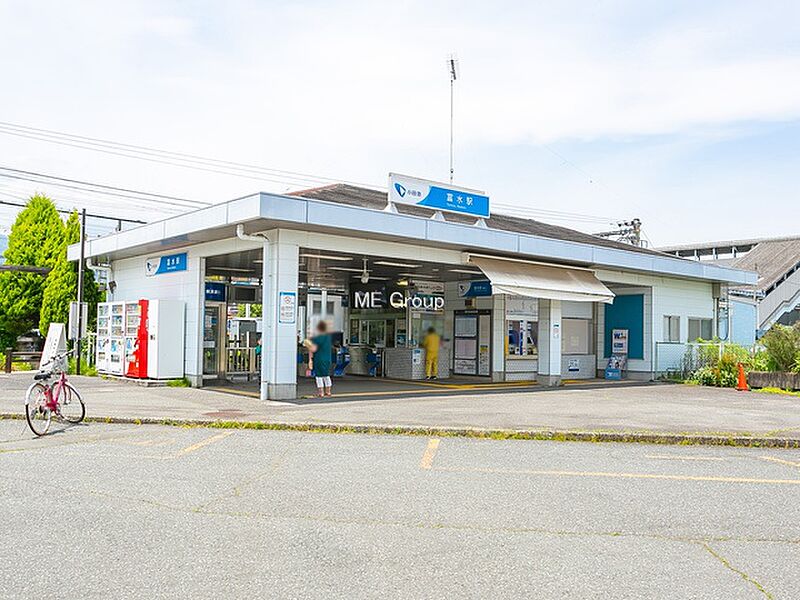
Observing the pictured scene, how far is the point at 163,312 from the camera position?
18578mm

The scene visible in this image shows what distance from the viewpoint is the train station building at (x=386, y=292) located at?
52.0ft

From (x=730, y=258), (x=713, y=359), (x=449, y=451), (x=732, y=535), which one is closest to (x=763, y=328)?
(x=730, y=258)

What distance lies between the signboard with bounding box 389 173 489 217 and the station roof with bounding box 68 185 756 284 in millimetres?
458

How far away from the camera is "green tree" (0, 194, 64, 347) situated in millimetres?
32812

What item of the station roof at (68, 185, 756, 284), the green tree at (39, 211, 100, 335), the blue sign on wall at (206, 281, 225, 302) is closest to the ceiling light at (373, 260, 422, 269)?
the station roof at (68, 185, 756, 284)

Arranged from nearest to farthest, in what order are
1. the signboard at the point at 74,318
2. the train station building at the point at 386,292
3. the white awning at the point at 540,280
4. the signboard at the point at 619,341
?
the train station building at the point at 386,292 → the white awning at the point at 540,280 → the signboard at the point at 74,318 → the signboard at the point at 619,341

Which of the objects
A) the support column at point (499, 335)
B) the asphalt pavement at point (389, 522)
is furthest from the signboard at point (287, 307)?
the support column at point (499, 335)

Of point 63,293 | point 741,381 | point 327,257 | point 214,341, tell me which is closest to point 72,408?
point 327,257

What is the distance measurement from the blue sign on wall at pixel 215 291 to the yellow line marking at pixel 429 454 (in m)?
11.8

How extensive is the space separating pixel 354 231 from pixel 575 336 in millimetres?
12352

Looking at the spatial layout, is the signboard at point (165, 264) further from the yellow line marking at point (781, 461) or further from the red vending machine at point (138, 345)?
the yellow line marking at point (781, 461)

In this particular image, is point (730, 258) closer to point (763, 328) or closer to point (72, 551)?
point (763, 328)

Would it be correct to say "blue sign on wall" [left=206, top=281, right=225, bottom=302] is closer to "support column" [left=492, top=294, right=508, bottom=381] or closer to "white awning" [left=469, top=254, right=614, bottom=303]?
"white awning" [left=469, top=254, right=614, bottom=303]

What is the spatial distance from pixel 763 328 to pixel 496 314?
26.8 m
